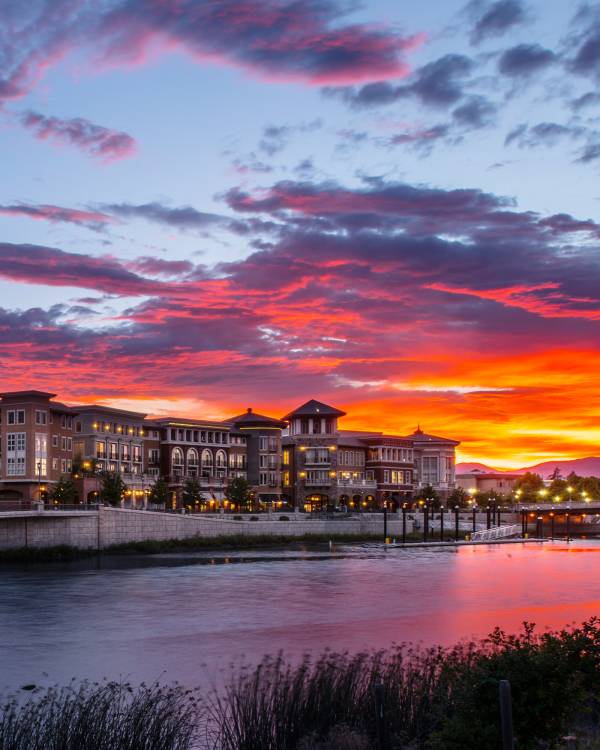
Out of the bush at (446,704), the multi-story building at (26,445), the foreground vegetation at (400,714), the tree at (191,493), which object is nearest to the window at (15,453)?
the multi-story building at (26,445)

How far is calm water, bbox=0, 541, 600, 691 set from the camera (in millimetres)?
40562

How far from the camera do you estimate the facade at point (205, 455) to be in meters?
125

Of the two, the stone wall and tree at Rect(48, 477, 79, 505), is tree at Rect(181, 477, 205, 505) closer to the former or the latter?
the stone wall

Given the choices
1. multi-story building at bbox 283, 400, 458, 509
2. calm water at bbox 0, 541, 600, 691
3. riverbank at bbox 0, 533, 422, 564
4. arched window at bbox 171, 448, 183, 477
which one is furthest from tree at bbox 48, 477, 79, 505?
multi-story building at bbox 283, 400, 458, 509

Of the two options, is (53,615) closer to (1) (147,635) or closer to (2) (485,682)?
(1) (147,635)

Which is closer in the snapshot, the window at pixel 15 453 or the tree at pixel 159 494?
the window at pixel 15 453

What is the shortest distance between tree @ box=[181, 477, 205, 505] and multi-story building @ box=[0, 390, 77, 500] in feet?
85.7

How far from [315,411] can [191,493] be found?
116ft

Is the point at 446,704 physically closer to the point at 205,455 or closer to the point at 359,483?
the point at 205,455

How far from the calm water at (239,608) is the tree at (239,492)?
2084 inches

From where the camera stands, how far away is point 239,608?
5712cm

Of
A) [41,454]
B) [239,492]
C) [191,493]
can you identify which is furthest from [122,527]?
[239,492]

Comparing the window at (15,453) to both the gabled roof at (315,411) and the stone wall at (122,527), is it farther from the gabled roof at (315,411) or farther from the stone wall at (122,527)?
the gabled roof at (315,411)

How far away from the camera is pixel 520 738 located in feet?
51.4
